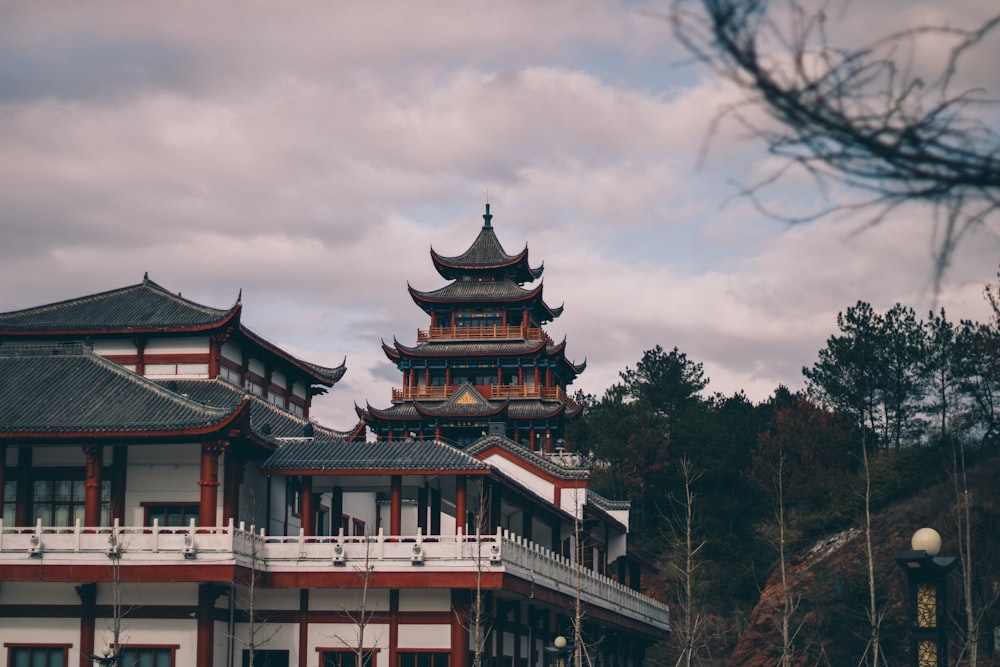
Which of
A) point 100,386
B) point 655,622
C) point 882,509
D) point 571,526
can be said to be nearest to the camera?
point 100,386

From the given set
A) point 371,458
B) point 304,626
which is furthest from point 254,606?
point 371,458

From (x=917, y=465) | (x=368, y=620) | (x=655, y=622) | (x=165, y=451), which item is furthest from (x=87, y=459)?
(x=917, y=465)

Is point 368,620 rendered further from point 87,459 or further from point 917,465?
point 917,465

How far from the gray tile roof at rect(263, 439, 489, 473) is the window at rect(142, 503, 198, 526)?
319cm

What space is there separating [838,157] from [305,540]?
42.0m

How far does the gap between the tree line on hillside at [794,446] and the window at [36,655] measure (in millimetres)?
38002

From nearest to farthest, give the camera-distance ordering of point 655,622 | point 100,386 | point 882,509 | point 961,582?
point 100,386 < point 961,582 < point 655,622 < point 882,509

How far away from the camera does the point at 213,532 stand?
156 feet

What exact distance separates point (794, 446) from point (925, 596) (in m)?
60.6

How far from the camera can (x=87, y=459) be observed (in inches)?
1885

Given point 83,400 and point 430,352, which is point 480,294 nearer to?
point 430,352

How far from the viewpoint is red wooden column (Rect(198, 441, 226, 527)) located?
153 ft

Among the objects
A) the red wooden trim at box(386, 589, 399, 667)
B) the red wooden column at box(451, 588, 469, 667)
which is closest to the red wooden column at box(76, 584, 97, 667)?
the red wooden trim at box(386, 589, 399, 667)

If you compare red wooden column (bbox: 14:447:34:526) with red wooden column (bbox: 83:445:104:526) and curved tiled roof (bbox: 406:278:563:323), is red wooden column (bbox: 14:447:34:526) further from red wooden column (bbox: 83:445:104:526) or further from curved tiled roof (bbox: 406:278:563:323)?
curved tiled roof (bbox: 406:278:563:323)
